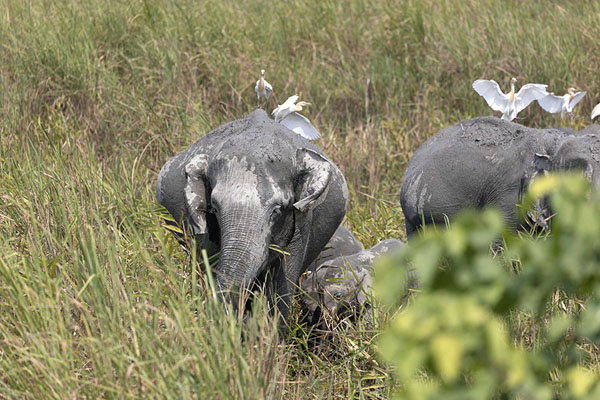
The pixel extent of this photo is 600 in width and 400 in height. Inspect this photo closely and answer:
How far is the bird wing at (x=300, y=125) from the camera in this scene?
18.4 feet

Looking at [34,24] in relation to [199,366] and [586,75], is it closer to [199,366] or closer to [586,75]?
[586,75]

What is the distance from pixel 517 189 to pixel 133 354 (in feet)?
10.6

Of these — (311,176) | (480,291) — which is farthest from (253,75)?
(480,291)

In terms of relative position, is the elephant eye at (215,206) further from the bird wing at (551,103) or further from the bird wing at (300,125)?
the bird wing at (551,103)

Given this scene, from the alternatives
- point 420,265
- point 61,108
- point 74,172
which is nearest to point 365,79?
point 61,108

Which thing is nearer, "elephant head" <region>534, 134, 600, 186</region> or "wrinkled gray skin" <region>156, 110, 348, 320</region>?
"wrinkled gray skin" <region>156, 110, 348, 320</region>

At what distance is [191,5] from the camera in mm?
8227

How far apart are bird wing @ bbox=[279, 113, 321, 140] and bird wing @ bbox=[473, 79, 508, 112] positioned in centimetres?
141

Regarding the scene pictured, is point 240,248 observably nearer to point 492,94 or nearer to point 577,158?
point 577,158

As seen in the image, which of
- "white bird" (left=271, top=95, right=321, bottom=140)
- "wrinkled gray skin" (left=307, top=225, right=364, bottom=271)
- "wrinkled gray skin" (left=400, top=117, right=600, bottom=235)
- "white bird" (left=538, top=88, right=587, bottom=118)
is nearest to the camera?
"wrinkled gray skin" (left=307, top=225, right=364, bottom=271)

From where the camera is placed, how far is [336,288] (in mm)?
4074

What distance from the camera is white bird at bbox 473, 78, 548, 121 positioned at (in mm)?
6180

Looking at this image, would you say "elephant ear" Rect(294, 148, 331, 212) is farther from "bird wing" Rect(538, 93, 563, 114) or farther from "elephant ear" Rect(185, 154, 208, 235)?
"bird wing" Rect(538, 93, 563, 114)

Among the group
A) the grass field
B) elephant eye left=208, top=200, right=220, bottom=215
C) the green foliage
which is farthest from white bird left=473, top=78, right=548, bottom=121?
the green foliage
